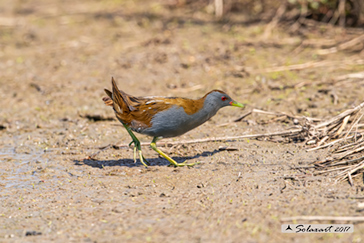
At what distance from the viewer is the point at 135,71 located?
8.40 m

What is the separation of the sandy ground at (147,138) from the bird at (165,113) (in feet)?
1.60

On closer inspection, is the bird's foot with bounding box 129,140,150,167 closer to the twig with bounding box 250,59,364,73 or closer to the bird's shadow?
the bird's shadow

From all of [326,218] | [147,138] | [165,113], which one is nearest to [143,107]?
[165,113]

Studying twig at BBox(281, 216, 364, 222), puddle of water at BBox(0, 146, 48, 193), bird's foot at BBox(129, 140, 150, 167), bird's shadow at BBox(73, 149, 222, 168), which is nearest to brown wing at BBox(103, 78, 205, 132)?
bird's foot at BBox(129, 140, 150, 167)

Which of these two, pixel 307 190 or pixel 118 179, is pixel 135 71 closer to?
pixel 118 179

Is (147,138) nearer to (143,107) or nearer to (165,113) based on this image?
(143,107)

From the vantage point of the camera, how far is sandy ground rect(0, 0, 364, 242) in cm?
397

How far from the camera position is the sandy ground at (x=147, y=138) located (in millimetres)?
3973

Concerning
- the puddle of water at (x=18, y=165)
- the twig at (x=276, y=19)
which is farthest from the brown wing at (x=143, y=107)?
the twig at (x=276, y=19)

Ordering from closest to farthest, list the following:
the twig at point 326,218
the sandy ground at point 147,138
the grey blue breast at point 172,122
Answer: the twig at point 326,218 → the sandy ground at point 147,138 → the grey blue breast at point 172,122

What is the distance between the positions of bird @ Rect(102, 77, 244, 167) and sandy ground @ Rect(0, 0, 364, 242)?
0.49 m

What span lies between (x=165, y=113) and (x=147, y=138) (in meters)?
1.21

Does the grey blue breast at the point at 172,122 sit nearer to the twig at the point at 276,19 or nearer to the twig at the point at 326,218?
the twig at the point at 326,218

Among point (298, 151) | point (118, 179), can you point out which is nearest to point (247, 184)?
point (298, 151)
